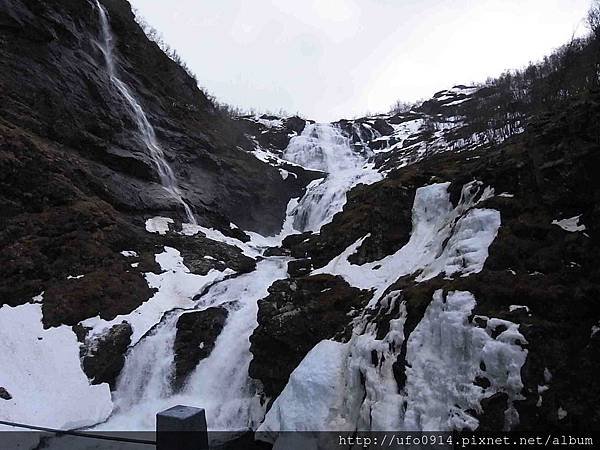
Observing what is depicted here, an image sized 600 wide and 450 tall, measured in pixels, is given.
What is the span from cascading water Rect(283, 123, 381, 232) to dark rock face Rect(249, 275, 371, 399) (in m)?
15.3

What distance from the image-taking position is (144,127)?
1077 inches

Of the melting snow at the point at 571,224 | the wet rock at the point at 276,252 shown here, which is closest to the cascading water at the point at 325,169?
the wet rock at the point at 276,252

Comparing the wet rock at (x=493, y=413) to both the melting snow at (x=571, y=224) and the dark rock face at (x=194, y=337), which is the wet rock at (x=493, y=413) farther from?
the dark rock face at (x=194, y=337)

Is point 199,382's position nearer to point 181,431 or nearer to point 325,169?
point 181,431

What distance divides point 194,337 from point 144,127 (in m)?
17.6

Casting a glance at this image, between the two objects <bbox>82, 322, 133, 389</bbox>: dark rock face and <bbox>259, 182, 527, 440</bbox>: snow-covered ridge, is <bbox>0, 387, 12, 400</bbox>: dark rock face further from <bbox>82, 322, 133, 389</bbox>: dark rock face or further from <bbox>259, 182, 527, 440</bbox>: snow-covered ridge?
<bbox>259, 182, 527, 440</bbox>: snow-covered ridge

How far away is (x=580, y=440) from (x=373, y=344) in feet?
12.9

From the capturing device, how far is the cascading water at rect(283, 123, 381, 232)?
97.6 feet

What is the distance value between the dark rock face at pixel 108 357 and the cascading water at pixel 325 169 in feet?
52.0

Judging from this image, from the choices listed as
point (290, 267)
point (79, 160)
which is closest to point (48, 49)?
point (79, 160)

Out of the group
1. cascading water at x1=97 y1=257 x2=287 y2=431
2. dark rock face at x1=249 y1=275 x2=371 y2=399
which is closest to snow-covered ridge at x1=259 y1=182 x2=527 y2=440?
dark rock face at x1=249 y1=275 x2=371 y2=399

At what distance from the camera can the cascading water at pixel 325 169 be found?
29734 millimetres

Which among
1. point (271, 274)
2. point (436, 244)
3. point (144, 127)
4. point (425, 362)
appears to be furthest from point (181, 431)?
point (144, 127)

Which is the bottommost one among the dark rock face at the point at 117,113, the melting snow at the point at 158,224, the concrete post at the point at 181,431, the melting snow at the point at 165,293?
the concrete post at the point at 181,431
